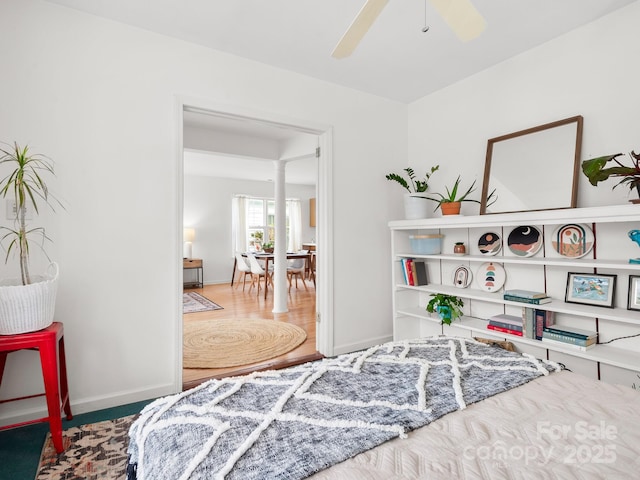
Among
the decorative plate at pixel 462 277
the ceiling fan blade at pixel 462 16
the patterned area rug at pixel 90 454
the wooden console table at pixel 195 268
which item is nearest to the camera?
the ceiling fan blade at pixel 462 16

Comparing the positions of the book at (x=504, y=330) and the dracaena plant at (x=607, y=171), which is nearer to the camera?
the dracaena plant at (x=607, y=171)

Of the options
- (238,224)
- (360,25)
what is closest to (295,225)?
(238,224)

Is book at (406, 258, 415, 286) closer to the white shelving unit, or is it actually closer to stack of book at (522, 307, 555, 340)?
the white shelving unit

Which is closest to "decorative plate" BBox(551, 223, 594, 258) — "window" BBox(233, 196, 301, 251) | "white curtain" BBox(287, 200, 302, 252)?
"window" BBox(233, 196, 301, 251)

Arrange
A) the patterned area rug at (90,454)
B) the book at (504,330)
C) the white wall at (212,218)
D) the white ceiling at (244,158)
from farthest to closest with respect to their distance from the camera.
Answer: the white wall at (212,218) < the white ceiling at (244,158) < the book at (504,330) < the patterned area rug at (90,454)

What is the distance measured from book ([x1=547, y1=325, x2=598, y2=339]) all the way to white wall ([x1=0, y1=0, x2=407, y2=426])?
247cm

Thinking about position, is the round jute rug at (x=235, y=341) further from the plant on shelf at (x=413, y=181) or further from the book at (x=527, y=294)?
the book at (x=527, y=294)

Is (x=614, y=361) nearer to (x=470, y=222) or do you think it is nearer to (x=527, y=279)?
(x=527, y=279)

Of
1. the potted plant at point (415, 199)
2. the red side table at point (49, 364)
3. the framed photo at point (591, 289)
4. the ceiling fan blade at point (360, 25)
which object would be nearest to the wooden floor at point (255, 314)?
the red side table at point (49, 364)

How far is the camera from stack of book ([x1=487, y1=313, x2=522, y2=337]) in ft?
7.94

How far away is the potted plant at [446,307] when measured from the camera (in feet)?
9.28

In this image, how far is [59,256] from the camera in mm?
2049

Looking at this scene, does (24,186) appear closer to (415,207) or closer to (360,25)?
(360,25)

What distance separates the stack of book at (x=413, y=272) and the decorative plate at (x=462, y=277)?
27 centimetres
